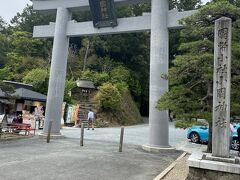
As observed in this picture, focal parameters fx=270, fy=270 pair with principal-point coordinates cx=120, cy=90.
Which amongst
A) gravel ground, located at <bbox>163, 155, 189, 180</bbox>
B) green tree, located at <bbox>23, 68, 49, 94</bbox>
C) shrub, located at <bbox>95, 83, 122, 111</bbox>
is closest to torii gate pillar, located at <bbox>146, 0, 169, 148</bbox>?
gravel ground, located at <bbox>163, 155, 189, 180</bbox>

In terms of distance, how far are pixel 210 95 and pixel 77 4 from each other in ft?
31.3

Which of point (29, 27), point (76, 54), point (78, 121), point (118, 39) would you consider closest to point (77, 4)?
point (78, 121)

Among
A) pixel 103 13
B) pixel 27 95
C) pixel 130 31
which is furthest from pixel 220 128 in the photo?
pixel 27 95

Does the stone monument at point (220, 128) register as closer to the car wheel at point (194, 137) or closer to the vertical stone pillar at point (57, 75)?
the vertical stone pillar at point (57, 75)

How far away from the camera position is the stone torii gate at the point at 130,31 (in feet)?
37.9

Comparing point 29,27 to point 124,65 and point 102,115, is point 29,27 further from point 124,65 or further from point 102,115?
point 102,115

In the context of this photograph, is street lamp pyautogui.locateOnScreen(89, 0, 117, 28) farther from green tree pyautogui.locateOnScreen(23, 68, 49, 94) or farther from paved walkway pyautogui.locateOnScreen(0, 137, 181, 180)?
green tree pyautogui.locateOnScreen(23, 68, 49, 94)

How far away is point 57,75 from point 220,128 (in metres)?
9.97

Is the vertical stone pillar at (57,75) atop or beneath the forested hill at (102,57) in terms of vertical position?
beneath

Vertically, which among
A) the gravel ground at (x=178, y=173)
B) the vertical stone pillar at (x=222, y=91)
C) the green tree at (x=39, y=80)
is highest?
the green tree at (x=39, y=80)

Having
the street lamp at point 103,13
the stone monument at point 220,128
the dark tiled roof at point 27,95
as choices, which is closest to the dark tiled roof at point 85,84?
the dark tiled roof at point 27,95

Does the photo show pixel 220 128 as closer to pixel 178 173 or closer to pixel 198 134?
pixel 178 173

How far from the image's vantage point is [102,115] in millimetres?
26016

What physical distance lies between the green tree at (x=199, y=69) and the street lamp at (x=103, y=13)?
18.2 ft
